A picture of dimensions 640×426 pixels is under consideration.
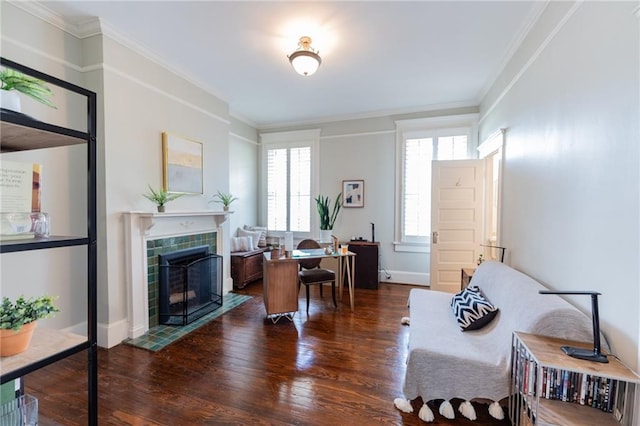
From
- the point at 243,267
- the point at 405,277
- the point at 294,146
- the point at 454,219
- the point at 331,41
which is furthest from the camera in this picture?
the point at 294,146

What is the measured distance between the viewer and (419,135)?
4699 mm

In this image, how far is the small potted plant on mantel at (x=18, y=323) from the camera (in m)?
1.03

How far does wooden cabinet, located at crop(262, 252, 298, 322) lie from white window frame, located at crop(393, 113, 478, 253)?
2.29 m

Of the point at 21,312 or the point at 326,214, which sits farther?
the point at 326,214

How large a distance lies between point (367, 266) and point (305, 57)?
323 cm

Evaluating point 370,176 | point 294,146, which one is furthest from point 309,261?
point 294,146

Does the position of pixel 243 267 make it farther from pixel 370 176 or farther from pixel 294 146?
pixel 370 176

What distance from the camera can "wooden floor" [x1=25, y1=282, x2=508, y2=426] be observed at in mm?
1812

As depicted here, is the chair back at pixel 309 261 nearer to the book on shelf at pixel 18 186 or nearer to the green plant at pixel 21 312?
the green plant at pixel 21 312

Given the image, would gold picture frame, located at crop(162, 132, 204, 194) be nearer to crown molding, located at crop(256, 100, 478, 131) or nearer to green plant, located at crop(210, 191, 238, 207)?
green plant, located at crop(210, 191, 238, 207)

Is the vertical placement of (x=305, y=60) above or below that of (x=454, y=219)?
above

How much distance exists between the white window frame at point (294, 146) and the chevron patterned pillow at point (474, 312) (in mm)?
3286

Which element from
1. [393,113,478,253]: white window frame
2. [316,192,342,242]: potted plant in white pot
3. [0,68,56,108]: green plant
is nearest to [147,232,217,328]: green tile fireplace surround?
[0,68,56,108]: green plant

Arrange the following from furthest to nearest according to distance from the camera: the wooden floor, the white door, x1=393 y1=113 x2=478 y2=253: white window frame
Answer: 1. x1=393 y1=113 x2=478 y2=253: white window frame
2. the white door
3. the wooden floor
